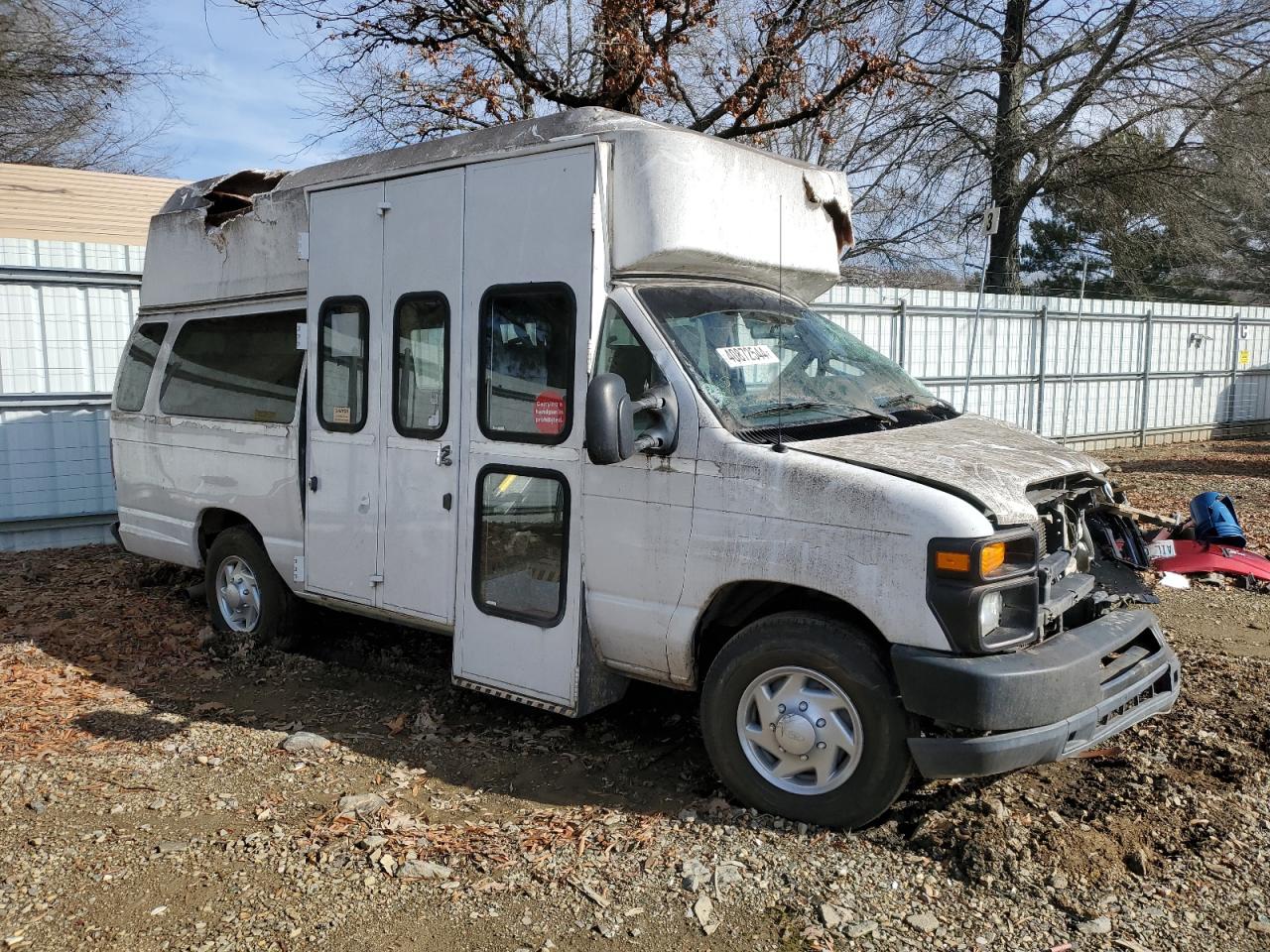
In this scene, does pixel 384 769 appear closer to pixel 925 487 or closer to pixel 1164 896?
pixel 925 487

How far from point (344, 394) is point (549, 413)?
1.61 m

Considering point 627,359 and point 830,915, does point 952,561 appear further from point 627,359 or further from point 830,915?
point 627,359

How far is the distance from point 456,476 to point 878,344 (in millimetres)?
9757

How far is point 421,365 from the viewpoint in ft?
17.6

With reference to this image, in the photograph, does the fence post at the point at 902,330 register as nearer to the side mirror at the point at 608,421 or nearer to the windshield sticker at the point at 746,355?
the windshield sticker at the point at 746,355

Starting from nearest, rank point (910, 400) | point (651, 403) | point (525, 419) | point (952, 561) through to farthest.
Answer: point (952, 561)
point (651, 403)
point (525, 419)
point (910, 400)

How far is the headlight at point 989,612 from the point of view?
365 centimetres

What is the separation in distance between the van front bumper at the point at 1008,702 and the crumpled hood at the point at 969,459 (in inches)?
20.2

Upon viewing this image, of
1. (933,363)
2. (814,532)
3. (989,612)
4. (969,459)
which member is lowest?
(989,612)

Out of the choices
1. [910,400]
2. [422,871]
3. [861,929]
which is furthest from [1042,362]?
[422,871]

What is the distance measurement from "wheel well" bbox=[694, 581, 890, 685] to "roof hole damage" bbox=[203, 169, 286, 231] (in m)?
4.37

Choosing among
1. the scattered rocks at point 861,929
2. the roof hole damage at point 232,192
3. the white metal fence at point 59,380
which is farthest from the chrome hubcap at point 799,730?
the white metal fence at point 59,380

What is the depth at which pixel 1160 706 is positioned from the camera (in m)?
4.37

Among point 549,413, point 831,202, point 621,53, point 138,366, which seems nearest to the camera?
point 549,413
